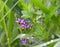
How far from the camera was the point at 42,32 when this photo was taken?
743mm

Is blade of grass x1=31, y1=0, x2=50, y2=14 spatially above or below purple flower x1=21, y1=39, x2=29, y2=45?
above

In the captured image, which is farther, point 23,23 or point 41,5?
point 23,23

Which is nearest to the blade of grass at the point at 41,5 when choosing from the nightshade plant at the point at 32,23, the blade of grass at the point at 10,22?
the nightshade plant at the point at 32,23

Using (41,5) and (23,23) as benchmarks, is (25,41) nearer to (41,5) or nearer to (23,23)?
(23,23)

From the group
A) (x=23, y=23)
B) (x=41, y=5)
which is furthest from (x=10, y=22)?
(x=41, y=5)

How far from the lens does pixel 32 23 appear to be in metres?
0.77

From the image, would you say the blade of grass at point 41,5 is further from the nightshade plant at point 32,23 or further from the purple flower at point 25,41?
the purple flower at point 25,41

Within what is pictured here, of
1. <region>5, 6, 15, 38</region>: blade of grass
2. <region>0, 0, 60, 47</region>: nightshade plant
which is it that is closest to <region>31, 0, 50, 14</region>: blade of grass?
<region>0, 0, 60, 47</region>: nightshade plant

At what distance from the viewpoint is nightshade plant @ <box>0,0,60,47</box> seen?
A: 0.71 metres

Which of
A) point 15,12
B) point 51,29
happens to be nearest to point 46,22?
point 51,29

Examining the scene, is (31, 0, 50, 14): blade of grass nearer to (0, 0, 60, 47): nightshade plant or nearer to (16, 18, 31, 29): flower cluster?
(0, 0, 60, 47): nightshade plant

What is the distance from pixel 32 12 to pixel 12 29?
0.12 metres

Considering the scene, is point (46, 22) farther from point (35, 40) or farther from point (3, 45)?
point (3, 45)

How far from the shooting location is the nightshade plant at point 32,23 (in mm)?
714
